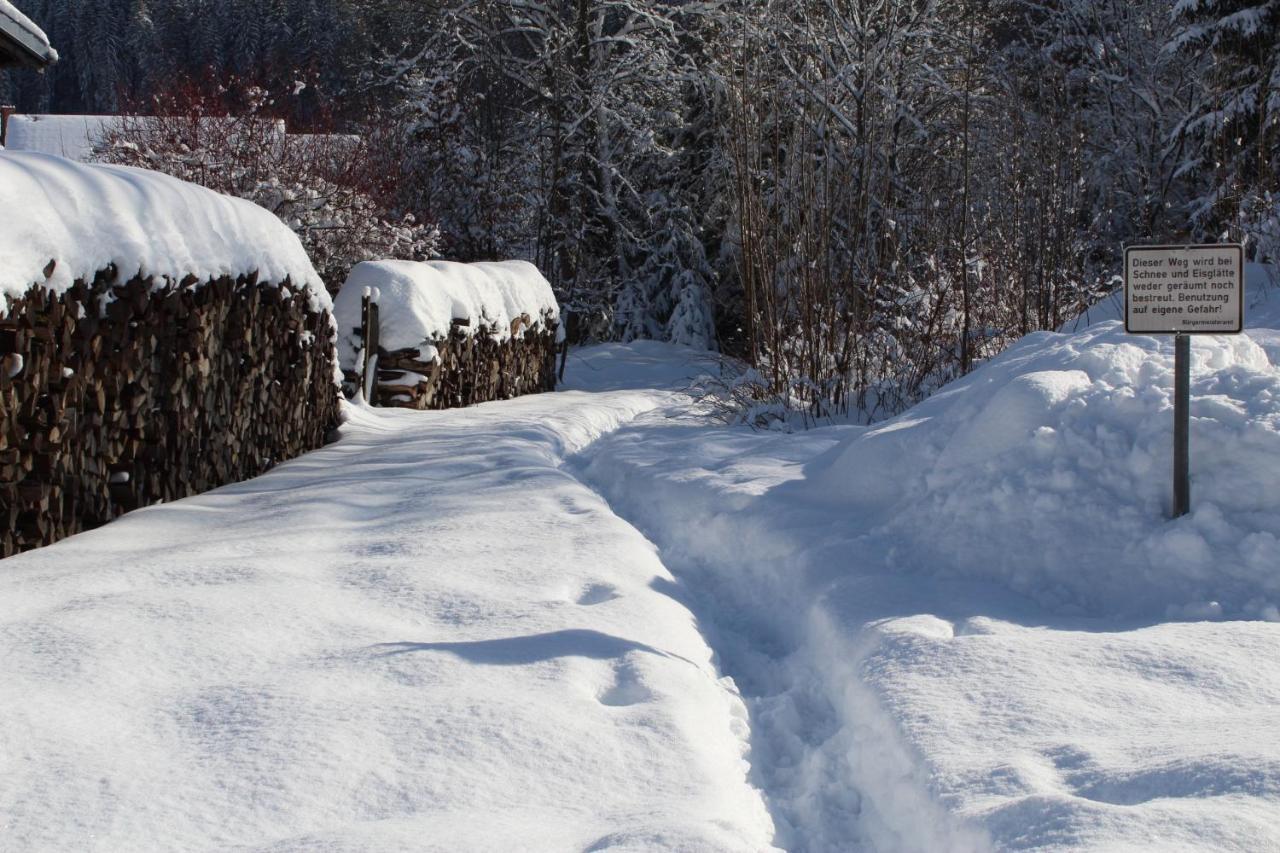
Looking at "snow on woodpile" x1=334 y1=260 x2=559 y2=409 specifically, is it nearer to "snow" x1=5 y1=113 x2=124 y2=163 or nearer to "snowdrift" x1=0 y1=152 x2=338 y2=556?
"snowdrift" x1=0 y1=152 x2=338 y2=556

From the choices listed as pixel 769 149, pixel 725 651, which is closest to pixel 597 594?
pixel 725 651

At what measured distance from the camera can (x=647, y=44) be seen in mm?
24531

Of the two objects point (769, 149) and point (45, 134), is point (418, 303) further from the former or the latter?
point (45, 134)

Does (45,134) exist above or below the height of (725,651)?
above

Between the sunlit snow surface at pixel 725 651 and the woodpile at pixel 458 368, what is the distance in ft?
17.4

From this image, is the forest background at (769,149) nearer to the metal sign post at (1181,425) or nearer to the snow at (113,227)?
the snow at (113,227)

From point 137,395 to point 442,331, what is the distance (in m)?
7.14

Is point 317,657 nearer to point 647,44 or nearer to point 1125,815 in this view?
point 1125,815

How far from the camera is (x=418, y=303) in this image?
1299 centimetres

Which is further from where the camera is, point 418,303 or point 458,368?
point 458,368

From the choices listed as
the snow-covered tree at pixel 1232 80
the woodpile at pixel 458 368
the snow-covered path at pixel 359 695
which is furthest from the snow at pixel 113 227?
the snow-covered tree at pixel 1232 80

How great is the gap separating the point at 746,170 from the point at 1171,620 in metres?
7.74

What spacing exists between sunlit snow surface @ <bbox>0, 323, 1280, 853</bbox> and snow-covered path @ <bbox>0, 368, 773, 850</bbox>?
0.05ft

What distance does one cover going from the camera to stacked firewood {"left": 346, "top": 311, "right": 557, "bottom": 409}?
42.6 feet
